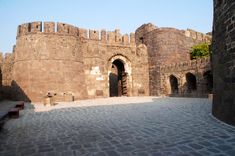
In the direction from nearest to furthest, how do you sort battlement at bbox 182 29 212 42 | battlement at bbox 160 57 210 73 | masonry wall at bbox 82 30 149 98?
1. battlement at bbox 160 57 210 73
2. masonry wall at bbox 82 30 149 98
3. battlement at bbox 182 29 212 42

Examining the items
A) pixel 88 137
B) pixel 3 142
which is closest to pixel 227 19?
pixel 88 137

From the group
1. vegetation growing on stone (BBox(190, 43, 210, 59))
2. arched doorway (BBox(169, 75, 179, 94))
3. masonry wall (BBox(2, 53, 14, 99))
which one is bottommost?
arched doorway (BBox(169, 75, 179, 94))

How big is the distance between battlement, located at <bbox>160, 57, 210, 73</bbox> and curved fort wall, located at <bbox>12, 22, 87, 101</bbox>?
8.28 meters

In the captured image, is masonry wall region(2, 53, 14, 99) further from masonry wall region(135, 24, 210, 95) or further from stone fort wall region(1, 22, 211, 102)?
masonry wall region(135, 24, 210, 95)

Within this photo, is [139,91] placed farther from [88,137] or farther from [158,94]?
[88,137]

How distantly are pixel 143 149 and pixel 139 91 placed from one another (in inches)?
642

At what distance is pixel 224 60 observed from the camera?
4.93 metres

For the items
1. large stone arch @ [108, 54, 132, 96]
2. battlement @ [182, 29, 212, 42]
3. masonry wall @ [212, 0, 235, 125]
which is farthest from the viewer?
battlement @ [182, 29, 212, 42]

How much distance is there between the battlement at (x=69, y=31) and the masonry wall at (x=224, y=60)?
12.3 m

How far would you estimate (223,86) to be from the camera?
4.99m

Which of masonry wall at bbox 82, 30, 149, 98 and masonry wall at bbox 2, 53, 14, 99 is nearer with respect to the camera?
masonry wall at bbox 82, 30, 149, 98

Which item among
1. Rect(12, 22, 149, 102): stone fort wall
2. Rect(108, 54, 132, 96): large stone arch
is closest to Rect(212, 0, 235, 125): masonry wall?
Rect(12, 22, 149, 102): stone fort wall

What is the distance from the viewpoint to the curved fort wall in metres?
14.4

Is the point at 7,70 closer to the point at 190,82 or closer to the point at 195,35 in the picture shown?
the point at 190,82
